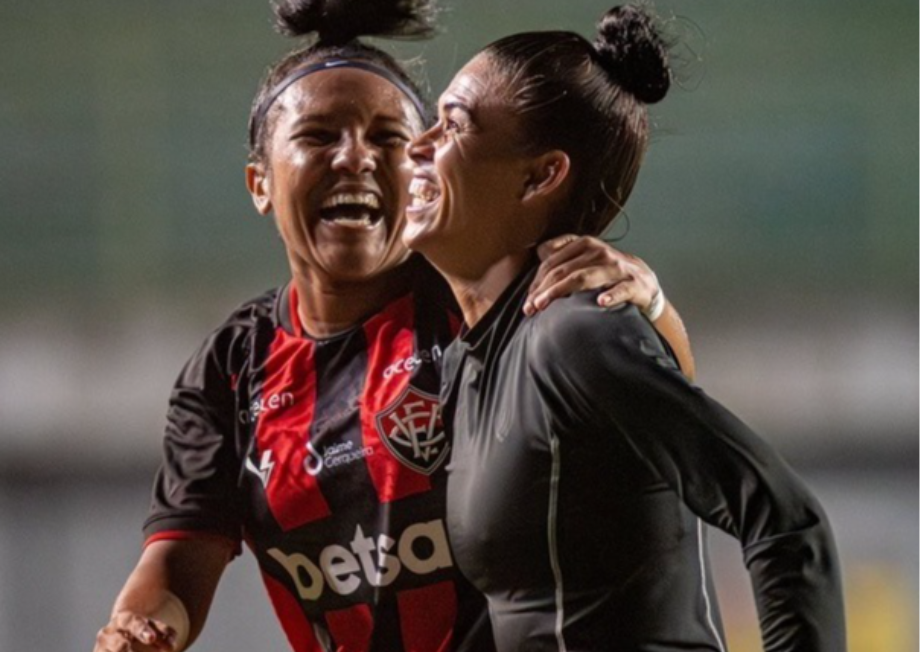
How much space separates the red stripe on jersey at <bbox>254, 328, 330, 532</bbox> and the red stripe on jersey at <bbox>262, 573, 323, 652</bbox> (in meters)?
0.10

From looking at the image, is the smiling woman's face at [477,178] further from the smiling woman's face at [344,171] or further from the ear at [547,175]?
the smiling woman's face at [344,171]

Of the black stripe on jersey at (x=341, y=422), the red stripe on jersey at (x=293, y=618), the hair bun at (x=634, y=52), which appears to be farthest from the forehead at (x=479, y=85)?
the red stripe on jersey at (x=293, y=618)

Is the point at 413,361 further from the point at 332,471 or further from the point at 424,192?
the point at 424,192

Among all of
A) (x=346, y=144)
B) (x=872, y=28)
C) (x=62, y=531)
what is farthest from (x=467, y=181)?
(x=872, y=28)

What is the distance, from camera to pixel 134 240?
454cm

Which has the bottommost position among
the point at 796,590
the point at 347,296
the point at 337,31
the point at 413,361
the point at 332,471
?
the point at 796,590

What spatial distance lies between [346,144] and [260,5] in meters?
2.72

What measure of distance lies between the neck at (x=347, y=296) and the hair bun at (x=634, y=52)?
1.61 ft

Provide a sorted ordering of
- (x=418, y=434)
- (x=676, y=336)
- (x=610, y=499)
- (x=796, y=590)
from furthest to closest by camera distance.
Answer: (x=418, y=434)
(x=676, y=336)
(x=610, y=499)
(x=796, y=590)

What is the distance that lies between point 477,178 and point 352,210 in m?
0.39

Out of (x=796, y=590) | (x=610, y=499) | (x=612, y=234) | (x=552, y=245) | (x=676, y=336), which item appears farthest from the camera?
(x=612, y=234)

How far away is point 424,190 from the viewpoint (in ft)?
5.86

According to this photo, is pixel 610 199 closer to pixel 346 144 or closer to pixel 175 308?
pixel 346 144

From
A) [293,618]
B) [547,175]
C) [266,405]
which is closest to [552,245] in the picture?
[547,175]
